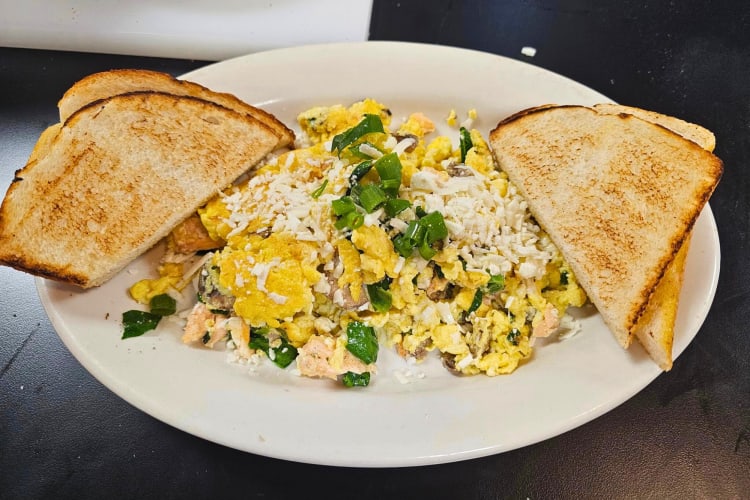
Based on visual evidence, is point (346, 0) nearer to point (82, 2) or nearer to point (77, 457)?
point (82, 2)

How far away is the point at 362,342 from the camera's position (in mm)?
1803

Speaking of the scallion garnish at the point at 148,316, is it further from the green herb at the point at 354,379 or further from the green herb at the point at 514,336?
the green herb at the point at 514,336

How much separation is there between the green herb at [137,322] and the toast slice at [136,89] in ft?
2.61

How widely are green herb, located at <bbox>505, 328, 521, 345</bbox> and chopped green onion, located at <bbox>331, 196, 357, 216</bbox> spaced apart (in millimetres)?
684

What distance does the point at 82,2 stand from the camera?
2611mm

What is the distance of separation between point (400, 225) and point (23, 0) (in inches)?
89.5

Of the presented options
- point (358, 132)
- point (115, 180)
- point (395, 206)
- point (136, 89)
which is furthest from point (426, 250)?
point (136, 89)

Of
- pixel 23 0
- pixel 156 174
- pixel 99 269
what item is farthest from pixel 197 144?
pixel 23 0

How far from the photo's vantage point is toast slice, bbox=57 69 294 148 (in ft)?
6.65

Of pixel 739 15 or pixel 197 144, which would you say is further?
pixel 739 15

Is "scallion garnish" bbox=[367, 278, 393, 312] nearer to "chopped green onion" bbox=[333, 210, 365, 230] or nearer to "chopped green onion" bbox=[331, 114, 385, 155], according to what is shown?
"chopped green onion" bbox=[333, 210, 365, 230]

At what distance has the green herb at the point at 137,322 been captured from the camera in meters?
1.78

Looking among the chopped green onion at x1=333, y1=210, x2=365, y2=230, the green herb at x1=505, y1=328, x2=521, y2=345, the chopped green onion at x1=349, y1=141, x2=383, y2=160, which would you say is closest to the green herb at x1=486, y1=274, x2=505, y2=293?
the green herb at x1=505, y1=328, x2=521, y2=345

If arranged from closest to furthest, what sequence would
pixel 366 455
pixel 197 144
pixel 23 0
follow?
pixel 366 455 < pixel 197 144 < pixel 23 0
